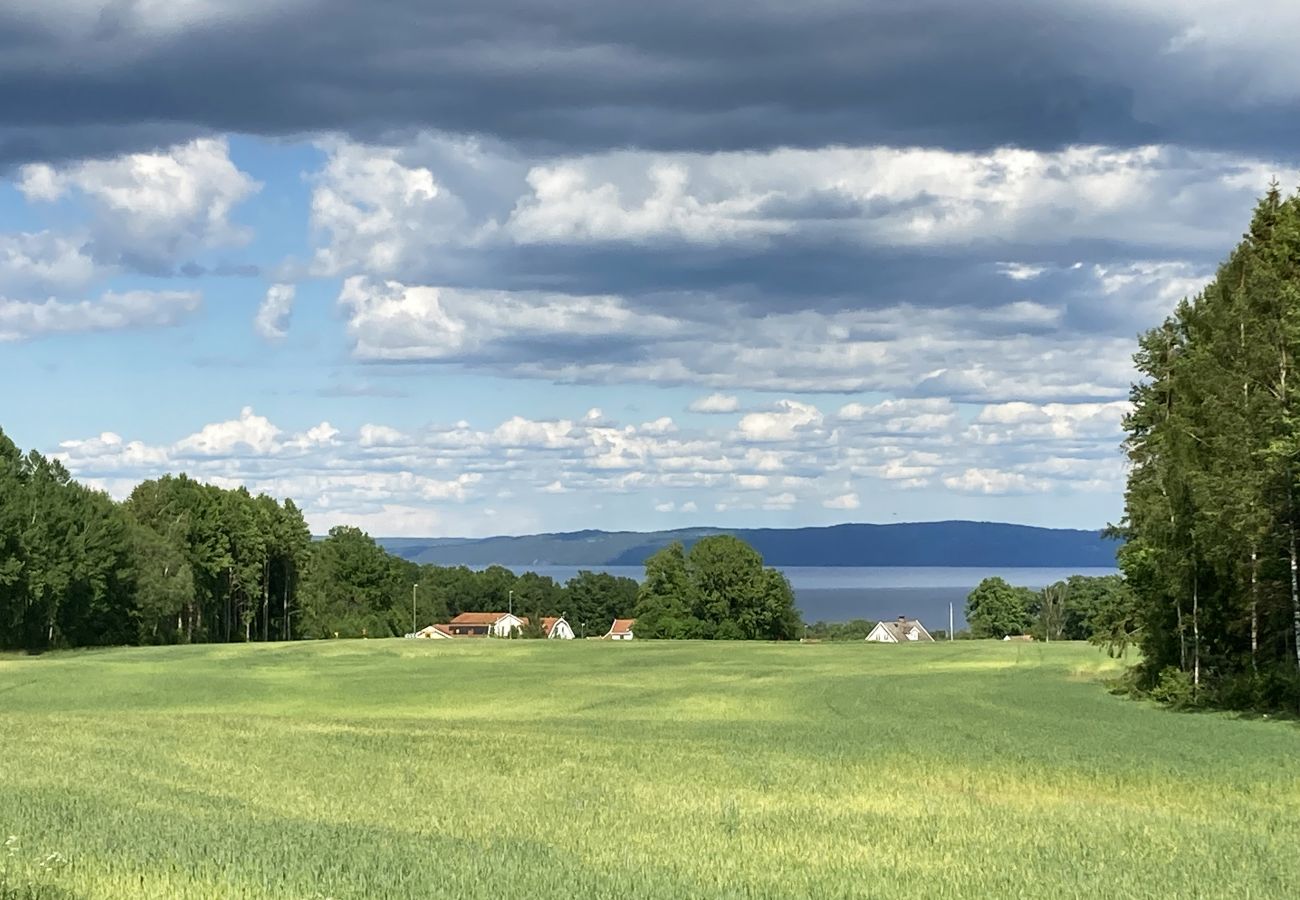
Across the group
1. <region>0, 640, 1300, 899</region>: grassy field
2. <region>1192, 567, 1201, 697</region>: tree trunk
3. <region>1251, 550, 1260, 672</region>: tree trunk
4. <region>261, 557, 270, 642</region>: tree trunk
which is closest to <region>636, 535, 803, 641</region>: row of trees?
<region>261, 557, 270, 642</region>: tree trunk

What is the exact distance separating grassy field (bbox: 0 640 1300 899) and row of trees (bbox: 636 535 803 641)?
4207 inches

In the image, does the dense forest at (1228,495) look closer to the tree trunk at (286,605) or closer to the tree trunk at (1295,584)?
the tree trunk at (1295,584)

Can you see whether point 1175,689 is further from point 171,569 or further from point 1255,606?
point 171,569

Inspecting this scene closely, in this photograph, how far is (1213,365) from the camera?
154ft

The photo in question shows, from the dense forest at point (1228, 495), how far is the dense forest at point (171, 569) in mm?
81519

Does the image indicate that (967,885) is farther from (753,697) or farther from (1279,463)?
(753,697)

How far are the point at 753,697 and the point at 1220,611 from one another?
60.4ft

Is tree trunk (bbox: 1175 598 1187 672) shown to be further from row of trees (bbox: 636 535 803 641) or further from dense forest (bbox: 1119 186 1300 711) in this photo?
row of trees (bbox: 636 535 803 641)

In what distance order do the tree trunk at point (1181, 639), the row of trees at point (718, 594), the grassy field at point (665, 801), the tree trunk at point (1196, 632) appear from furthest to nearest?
the row of trees at point (718, 594) → the tree trunk at point (1181, 639) → the tree trunk at point (1196, 632) → the grassy field at point (665, 801)

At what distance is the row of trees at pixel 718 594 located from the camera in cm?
16412

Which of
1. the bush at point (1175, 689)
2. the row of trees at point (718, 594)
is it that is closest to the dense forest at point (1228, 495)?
the bush at point (1175, 689)

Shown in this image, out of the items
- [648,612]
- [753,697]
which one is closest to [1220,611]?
[753,697]

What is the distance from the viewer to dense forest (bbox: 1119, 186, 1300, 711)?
139 ft

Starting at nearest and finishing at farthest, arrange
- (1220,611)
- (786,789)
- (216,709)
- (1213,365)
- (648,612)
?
(786,789) < (1213,365) < (1220,611) < (216,709) < (648,612)
